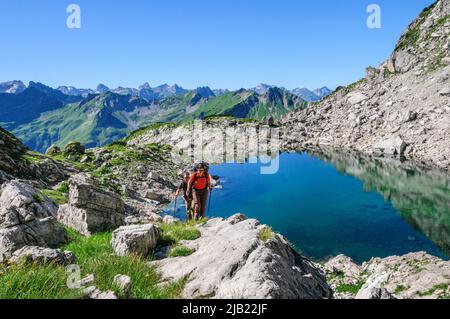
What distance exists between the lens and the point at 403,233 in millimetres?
37656

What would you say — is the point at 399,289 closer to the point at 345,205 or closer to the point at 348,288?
the point at 348,288

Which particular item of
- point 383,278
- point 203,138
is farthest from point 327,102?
point 383,278

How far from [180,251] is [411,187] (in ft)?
176

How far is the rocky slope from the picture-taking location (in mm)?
79312

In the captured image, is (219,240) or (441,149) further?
(441,149)

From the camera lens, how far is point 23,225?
12297 millimetres

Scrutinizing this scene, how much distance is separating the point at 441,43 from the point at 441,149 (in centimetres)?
4300

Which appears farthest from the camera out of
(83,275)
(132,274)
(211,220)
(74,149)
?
(74,149)

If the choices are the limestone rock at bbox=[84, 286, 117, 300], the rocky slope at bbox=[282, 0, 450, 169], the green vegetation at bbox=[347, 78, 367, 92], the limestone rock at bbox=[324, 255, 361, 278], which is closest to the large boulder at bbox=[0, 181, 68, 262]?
the limestone rock at bbox=[84, 286, 117, 300]

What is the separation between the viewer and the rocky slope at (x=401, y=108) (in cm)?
7931

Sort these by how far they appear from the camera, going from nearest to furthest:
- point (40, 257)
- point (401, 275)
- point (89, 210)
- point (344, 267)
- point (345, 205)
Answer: point (40, 257) < point (89, 210) < point (401, 275) < point (344, 267) < point (345, 205)

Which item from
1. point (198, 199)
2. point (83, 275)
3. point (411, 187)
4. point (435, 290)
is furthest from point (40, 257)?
point (411, 187)

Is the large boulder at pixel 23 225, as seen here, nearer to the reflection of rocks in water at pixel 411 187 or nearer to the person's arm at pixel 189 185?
the person's arm at pixel 189 185
